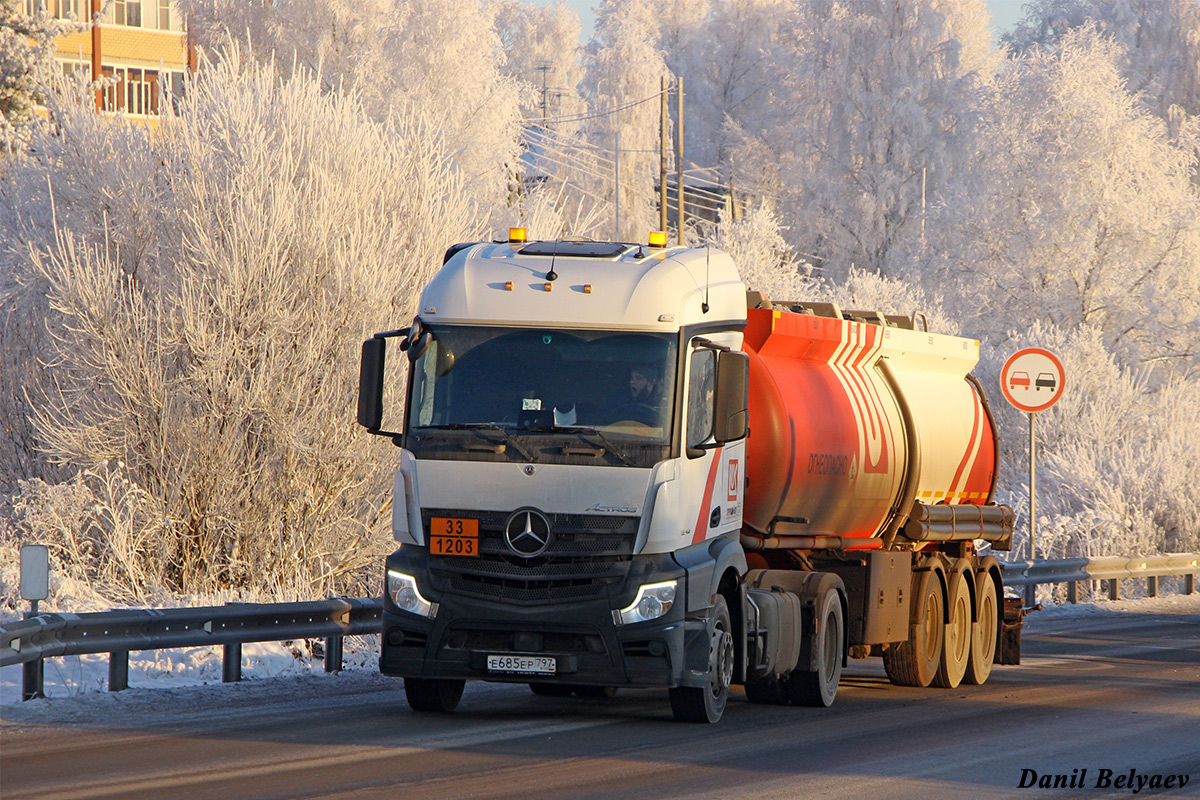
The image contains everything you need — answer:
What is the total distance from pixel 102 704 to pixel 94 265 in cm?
715

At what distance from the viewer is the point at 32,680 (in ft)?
33.2

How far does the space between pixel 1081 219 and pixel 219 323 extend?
2800 centimetres

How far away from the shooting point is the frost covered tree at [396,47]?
38.9 metres

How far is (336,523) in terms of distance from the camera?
16.1m

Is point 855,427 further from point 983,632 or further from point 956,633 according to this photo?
point 983,632

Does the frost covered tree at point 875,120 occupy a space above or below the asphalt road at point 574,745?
above

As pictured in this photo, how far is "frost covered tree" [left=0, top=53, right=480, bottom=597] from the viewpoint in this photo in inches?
599

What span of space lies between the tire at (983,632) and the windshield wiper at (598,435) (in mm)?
6130

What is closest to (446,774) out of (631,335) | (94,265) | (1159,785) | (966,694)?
(631,335)

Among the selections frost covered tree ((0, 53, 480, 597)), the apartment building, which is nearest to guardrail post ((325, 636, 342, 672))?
frost covered tree ((0, 53, 480, 597))

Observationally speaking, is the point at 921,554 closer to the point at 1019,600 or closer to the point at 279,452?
the point at 1019,600

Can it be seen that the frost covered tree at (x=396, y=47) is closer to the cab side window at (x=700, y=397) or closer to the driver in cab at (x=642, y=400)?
the cab side window at (x=700, y=397)

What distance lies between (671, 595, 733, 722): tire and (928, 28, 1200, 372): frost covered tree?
2959 centimetres

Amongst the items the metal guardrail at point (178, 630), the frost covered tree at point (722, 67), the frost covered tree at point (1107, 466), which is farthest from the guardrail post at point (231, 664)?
the frost covered tree at point (722, 67)
